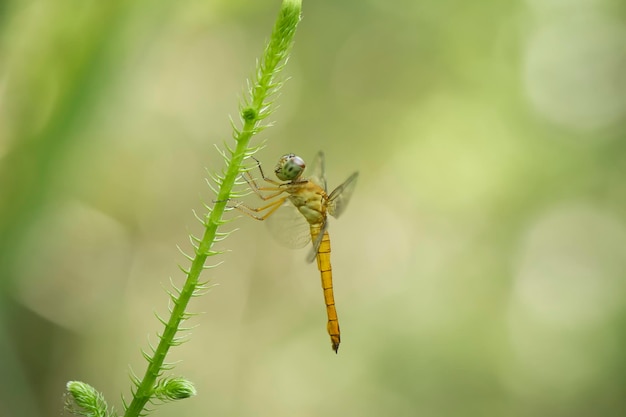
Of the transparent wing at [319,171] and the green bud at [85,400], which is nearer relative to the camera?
the green bud at [85,400]

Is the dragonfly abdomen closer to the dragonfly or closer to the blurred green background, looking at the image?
the dragonfly

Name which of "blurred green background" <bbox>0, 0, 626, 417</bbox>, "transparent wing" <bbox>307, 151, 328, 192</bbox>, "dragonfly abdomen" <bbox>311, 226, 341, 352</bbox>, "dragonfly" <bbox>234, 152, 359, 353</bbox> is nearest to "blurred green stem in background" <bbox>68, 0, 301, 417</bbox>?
"dragonfly" <bbox>234, 152, 359, 353</bbox>

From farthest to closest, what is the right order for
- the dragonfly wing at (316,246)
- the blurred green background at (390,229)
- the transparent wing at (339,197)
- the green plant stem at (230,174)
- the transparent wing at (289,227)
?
the blurred green background at (390,229) < the transparent wing at (339,197) < the transparent wing at (289,227) < the dragonfly wing at (316,246) < the green plant stem at (230,174)

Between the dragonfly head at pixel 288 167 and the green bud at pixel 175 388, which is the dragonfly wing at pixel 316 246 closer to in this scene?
the dragonfly head at pixel 288 167

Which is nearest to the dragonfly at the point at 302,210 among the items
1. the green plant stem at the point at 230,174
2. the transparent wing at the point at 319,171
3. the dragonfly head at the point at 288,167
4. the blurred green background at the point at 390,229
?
the dragonfly head at the point at 288,167

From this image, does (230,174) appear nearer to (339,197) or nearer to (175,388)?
(175,388)

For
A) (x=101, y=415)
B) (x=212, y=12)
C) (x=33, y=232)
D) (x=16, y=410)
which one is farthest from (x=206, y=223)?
(x=212, y=12)

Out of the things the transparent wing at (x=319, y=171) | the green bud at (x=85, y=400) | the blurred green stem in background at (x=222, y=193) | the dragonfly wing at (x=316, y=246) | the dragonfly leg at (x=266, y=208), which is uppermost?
the transparent wing at (x=319, y=171)
